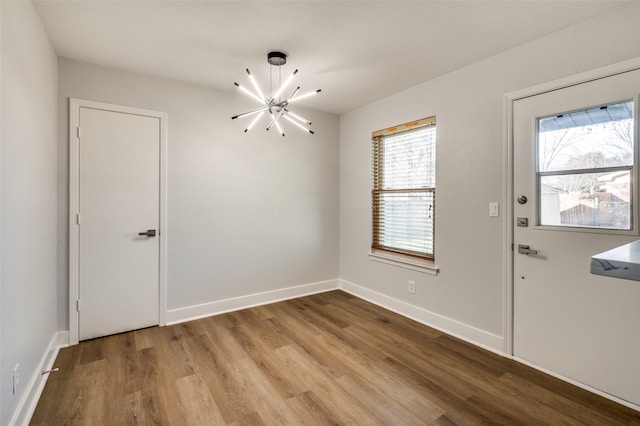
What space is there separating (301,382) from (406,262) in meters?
1.78

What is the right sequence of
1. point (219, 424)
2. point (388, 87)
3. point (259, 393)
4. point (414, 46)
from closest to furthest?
point (219, 424)
point (259, 393)
point (414, 46)
point (388, 87)

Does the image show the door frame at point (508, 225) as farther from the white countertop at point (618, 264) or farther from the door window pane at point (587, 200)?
the white countertop at point (618, 264)

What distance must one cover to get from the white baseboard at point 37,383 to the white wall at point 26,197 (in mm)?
34

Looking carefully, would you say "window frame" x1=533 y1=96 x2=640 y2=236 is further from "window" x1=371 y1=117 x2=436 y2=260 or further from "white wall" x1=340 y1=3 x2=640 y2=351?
"window" x1=371 y1=117 x2=436 y2=260

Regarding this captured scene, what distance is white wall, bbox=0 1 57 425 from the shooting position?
5.09 feet

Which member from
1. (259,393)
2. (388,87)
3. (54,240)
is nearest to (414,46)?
(388,87)

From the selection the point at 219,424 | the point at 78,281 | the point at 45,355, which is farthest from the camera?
the point at 78,281

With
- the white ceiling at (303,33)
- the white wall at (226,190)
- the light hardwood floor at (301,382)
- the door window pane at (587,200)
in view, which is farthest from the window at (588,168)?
the white wall at (226,190)

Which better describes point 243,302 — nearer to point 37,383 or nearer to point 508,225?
point 37,383

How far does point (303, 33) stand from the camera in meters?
2.29

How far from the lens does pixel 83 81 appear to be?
277 cm

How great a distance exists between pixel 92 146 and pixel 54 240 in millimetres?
872

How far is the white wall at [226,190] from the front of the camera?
289 cm

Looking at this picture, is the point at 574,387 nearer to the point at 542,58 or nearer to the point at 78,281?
the point at 542,58
